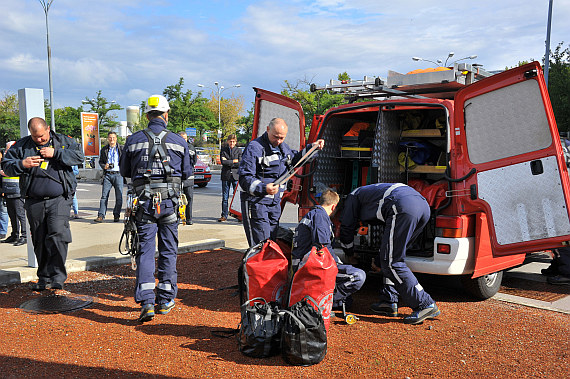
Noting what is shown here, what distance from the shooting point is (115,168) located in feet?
32.7

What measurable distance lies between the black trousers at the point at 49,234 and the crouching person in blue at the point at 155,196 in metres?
1.16

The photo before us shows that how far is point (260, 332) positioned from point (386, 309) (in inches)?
60.9

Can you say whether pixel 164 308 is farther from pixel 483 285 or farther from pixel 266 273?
pixel 483 285

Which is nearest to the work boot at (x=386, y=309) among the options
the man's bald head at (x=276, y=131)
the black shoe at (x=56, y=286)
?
the man's bald head at (x=276, y=131)

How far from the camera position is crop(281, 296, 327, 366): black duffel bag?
3357 mm

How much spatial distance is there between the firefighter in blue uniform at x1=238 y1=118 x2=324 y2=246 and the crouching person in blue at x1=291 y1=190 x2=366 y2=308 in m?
0.69

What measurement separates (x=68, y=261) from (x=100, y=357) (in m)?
2.98

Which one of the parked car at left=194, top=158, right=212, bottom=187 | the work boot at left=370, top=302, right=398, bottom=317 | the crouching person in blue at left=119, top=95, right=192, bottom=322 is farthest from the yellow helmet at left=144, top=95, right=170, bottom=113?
the parked car at left=194, top=158, right=212, bottom=187

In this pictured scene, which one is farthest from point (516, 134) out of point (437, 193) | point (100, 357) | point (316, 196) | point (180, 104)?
point (180, 104)

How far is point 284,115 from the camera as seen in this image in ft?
19.7

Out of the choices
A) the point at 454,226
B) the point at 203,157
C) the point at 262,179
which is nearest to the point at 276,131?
the point at 262,179

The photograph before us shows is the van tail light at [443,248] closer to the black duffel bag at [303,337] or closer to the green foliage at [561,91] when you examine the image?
the black duffel bag at [303,337]

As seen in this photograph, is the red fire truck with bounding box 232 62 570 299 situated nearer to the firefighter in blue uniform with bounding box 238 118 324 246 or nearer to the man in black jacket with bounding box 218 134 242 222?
the firefighter in blue uniform with bounding box 238 118 324 246

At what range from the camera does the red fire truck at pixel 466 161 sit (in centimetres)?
409
